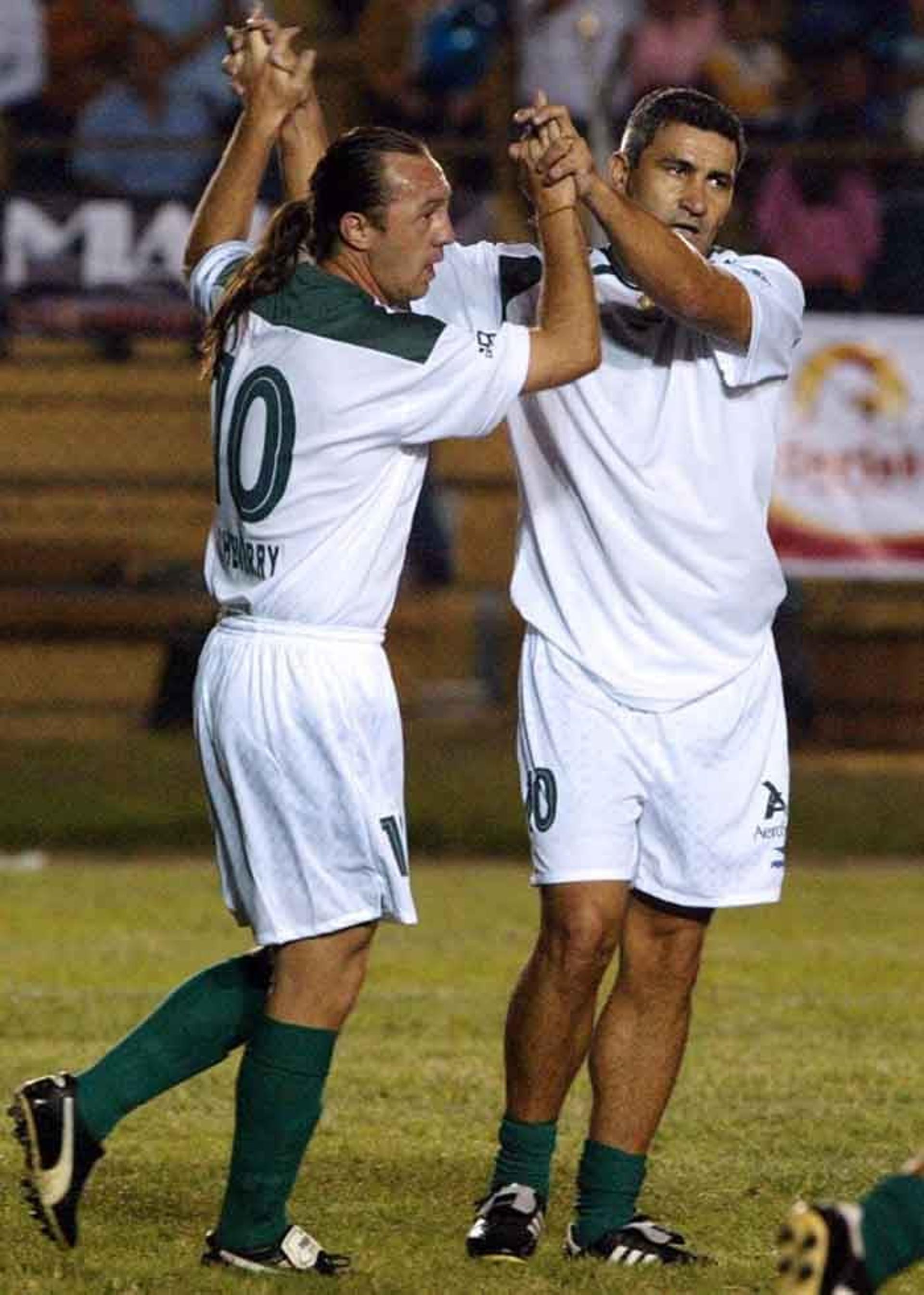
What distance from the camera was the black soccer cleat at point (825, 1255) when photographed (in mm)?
4309

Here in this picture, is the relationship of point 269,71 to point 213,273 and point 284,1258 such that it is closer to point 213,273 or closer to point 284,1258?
point 213,273

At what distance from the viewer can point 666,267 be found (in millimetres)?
5320

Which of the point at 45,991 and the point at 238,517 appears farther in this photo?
the point at 45,991

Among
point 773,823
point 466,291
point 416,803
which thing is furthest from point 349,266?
point 416,803

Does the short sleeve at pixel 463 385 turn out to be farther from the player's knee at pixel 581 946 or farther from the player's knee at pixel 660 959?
the player's knee at pixel 660 959

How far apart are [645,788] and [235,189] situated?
1.45 meters

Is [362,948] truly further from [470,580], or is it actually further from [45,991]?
[470,580]

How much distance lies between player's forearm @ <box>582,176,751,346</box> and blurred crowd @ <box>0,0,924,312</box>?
9155 millimetres

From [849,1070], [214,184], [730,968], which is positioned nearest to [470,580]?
[730,968]

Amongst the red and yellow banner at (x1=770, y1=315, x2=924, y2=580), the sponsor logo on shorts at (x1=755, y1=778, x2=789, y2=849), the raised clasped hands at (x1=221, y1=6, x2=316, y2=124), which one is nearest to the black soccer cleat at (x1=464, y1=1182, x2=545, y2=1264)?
the sponsor logo on shorts at (x1=755, y1=778, x2=789, y2=849)

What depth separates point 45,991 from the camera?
8.98 meters

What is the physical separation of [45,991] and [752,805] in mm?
3783

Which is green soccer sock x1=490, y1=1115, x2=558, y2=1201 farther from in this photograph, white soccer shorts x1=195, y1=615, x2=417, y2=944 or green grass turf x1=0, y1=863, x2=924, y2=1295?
white soccer shorts x1=195, y1=615, x2=417, y2=944

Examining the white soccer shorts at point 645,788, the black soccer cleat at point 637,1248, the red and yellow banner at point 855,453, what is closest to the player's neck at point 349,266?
the white soccer shorts at point 645,788
